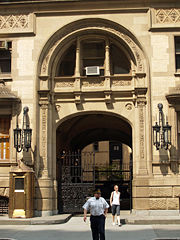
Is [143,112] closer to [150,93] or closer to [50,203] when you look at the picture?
[150,93]

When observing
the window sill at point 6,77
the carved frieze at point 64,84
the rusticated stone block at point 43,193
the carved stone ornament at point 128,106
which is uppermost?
the window sill at point 6,77

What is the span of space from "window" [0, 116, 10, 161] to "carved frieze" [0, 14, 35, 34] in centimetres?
442

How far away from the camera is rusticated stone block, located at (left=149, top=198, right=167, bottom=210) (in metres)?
17.3

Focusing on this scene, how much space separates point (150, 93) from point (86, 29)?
15.0 ft

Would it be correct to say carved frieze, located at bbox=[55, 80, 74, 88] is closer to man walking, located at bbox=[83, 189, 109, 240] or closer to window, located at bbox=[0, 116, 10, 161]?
window, located at bbox=[0, 116, 10, 161]

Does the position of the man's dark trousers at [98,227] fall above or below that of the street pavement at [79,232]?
above

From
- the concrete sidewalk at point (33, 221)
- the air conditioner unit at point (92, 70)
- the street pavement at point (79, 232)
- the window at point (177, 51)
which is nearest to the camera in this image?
the street pavement at point (79, 232)

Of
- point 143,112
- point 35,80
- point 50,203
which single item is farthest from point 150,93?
point 50,203

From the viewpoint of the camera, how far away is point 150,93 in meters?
18.3

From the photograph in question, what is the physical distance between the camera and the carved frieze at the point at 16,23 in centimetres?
1914

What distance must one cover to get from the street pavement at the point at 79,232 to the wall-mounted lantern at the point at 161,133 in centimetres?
377

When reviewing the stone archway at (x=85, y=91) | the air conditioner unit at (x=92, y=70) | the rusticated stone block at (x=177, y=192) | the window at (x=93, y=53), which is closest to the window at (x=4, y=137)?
the stone archway at (x=85, y=91)

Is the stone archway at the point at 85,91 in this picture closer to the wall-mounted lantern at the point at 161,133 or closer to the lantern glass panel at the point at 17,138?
the wall-mounted lantern at the point at 161,133

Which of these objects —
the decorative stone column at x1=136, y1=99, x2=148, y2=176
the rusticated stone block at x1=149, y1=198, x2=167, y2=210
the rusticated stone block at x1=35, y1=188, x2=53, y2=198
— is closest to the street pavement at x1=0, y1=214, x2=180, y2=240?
the rusticated stone block at x1=149, y1=198, x2=167, y2=210
